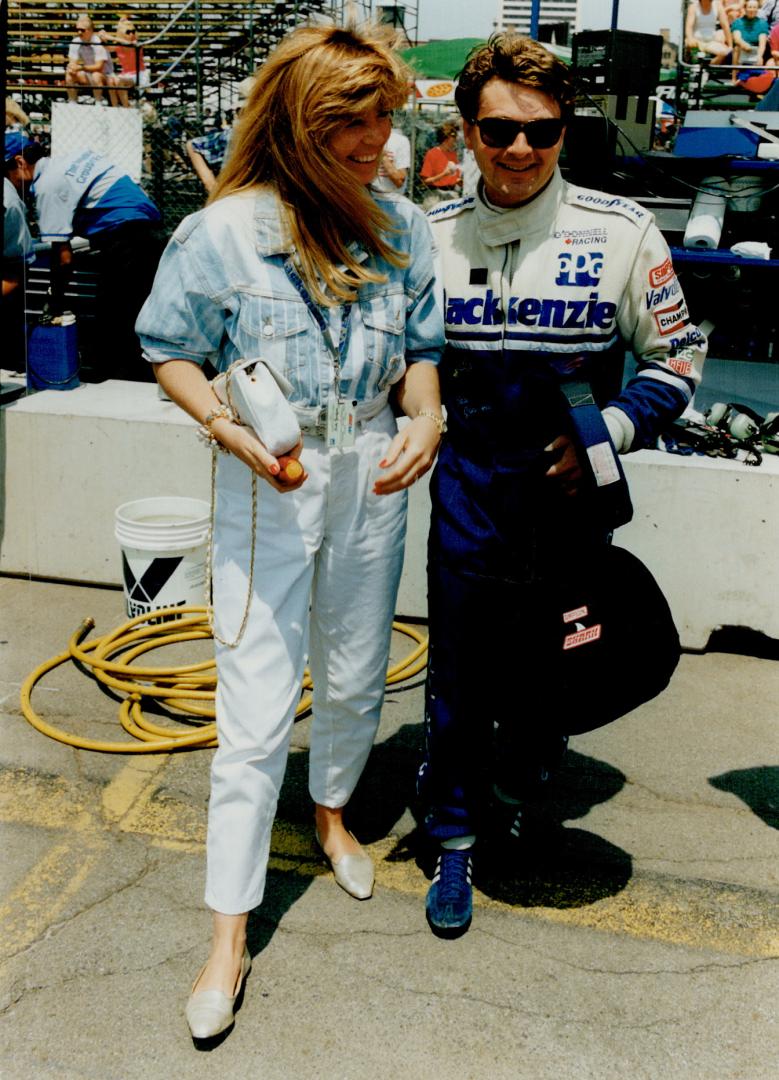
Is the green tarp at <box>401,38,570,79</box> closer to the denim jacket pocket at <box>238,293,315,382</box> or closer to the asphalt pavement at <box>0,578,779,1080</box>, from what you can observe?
the asphalt pavement at <box>0,578,779,1080</box>

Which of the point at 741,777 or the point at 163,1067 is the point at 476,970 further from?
the point at 741,777

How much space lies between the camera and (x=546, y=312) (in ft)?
8.20

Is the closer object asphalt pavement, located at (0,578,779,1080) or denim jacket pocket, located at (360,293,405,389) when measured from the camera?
asphalt pavement, located at (0,578,779,1080)

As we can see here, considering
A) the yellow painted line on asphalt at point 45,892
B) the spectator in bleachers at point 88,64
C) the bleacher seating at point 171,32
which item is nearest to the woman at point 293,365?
the yellow painted line on asphalt at point 45,892

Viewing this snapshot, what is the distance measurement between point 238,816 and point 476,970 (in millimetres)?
708

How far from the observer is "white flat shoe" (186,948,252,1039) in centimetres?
225

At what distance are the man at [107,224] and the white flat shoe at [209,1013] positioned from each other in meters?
4.43

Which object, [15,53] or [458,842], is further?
[15,53]

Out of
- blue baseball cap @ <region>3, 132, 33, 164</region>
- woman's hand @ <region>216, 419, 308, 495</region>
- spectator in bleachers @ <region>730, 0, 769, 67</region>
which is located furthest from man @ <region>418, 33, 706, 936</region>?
spectator in bleachers @ <region>730, 0, 769, 67</region>

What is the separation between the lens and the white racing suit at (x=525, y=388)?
8.17 ft

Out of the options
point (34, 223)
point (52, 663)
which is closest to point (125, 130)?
point (34, 223)

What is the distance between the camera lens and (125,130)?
28.8ft

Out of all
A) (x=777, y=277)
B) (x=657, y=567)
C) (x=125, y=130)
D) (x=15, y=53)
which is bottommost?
(x=657, y=567)

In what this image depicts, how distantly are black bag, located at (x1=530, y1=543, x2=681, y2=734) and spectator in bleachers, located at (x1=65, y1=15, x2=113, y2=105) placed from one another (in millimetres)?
11781
